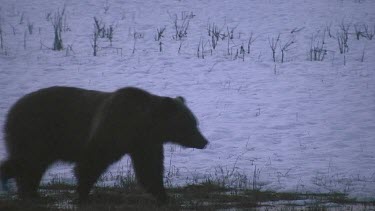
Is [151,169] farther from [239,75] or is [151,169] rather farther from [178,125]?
[239,75]

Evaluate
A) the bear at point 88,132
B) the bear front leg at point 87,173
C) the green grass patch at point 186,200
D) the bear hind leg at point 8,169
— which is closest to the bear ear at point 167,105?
the bear at point 88,132

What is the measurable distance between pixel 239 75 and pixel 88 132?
8614 mm

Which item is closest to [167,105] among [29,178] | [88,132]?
[88,132]

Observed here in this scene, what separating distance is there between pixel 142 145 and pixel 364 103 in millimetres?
7407

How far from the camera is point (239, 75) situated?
1434cm

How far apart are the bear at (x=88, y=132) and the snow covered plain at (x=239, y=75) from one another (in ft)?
4.33

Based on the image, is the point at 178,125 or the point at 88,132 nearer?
the point at 88,132

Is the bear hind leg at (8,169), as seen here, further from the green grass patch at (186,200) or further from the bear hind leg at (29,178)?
the green grass patch at (186,200)

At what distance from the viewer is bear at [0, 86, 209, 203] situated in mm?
6000

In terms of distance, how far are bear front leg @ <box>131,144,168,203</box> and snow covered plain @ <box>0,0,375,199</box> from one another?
117 cm

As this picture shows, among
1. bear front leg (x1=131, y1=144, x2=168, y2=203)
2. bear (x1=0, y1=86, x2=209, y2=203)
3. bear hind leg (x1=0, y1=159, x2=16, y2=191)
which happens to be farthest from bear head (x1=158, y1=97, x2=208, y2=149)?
bear hind leg (x1=0, y1=159, x2=16, y2=191)

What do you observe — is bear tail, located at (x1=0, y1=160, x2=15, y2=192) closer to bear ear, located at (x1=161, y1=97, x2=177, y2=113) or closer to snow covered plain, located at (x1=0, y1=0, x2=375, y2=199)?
snow covered plain, located at (x1=0, y1=0, x2=375, y2=199)

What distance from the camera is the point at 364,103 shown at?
12055mm

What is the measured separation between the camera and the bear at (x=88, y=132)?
19.7 ft
